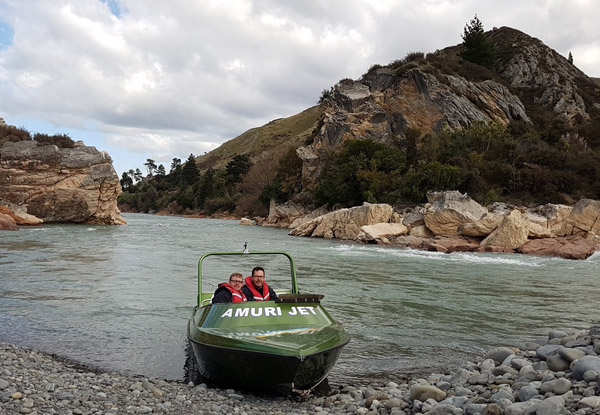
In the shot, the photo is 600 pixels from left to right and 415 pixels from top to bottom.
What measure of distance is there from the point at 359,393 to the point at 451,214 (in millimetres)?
26075

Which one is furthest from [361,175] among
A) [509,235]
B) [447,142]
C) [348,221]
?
[509,235]

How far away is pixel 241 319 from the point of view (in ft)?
20.8

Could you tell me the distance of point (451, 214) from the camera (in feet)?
100.0

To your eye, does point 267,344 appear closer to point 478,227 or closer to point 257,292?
point 257,292

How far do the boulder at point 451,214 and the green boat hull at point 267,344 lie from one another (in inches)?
998

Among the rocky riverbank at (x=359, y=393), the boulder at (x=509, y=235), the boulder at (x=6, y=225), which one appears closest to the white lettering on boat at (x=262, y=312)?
the rocky riverbank at (x=359, y=393)

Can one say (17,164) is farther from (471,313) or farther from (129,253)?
(471,313)

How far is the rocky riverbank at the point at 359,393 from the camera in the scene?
4.45 metres

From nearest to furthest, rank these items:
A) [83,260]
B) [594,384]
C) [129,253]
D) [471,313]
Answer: [594,384]
[471,313]
[83,260]
[129,253]

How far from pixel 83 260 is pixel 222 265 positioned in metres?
5.48

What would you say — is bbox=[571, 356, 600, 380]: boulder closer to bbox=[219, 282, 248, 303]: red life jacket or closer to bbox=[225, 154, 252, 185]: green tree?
bbox=[219, 282, 248, 303]: red life jacket

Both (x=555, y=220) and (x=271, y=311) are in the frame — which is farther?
(x=555, y=220)

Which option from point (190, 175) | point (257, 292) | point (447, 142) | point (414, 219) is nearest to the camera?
point (257, 292)

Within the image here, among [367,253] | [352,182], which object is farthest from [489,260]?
[352,182]
